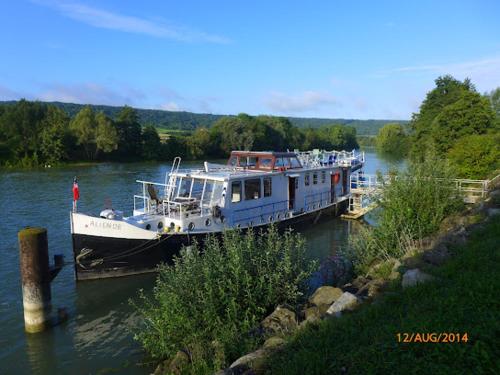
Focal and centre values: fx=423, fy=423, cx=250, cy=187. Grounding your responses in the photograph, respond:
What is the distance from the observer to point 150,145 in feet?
241

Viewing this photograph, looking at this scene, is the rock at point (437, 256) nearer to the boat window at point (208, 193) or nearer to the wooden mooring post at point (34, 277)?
the wooden mooring post at point (34, 277)

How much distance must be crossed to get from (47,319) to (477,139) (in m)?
29.6

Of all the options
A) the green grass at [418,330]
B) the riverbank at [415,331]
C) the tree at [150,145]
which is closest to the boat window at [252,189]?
the riverbank at [415,331]

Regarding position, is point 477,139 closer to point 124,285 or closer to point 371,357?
point 124,285

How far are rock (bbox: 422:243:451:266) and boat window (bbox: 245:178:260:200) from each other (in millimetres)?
10555

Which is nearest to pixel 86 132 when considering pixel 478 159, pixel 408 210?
pixel 478 159

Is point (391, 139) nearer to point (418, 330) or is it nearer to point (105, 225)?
point (105, 225)

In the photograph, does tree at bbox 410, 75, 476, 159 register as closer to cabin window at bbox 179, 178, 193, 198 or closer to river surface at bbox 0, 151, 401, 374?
river surface at bbox 0, 151, 401, 374

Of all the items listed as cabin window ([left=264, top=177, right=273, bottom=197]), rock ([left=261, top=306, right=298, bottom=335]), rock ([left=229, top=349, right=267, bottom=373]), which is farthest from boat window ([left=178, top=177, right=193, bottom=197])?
rock ([left=229, top=349, right=267, bottom=373])

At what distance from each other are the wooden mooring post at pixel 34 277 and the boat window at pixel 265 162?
1162 centimetres

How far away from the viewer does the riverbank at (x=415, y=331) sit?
445 cm

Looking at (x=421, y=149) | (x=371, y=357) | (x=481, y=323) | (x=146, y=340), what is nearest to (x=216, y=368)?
(x=146, y=340)

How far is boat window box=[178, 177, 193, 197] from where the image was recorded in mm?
19000

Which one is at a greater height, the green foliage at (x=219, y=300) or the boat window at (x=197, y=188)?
the boat window at (x=197, y=188)
